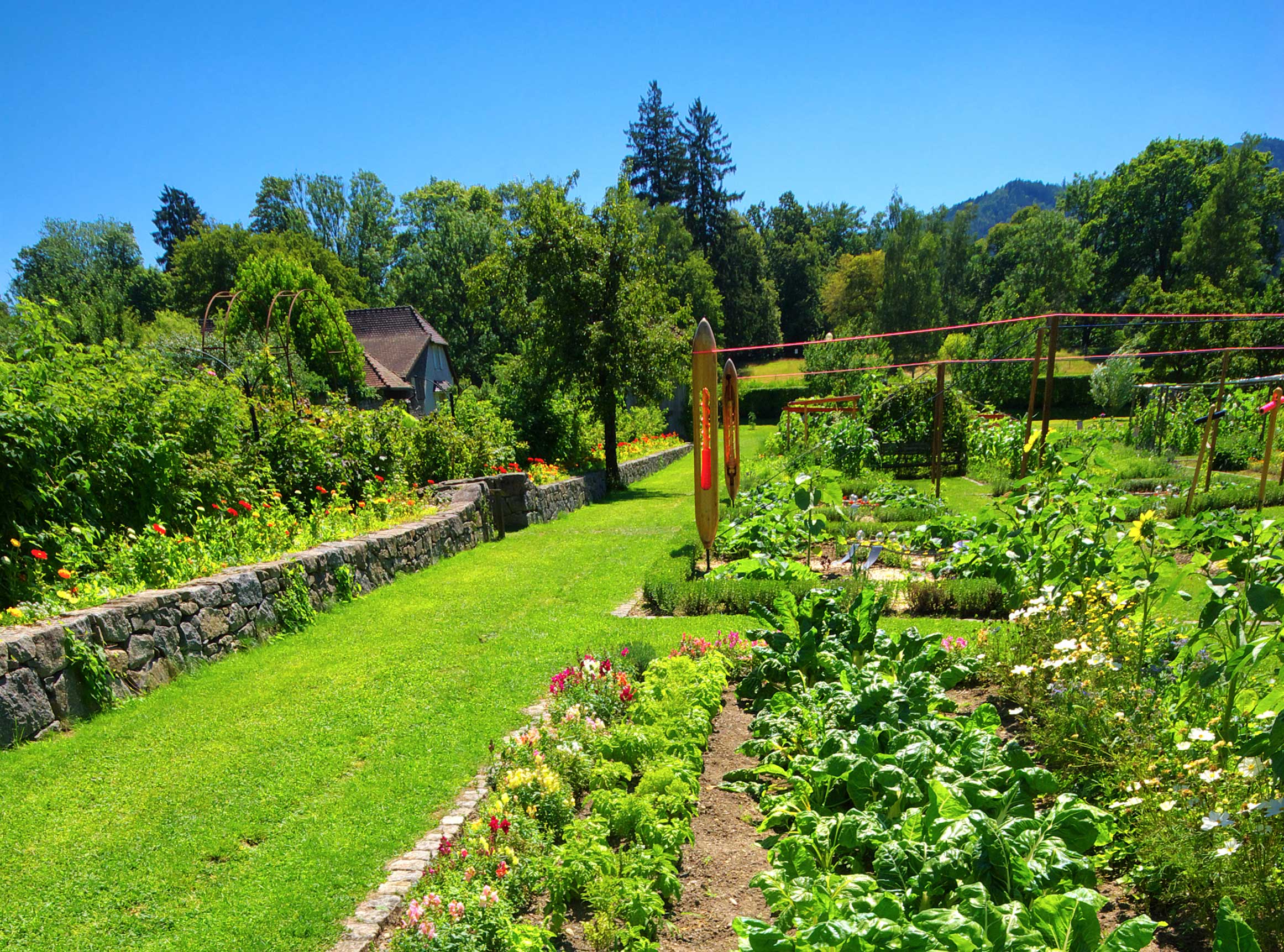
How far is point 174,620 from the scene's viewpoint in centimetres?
501

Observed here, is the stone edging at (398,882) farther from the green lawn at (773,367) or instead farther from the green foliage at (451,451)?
the green lawn at (773,367)

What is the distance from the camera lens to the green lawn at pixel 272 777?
2.71m

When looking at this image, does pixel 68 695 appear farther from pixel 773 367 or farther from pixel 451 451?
pixel 773 367

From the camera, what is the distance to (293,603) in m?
6.14

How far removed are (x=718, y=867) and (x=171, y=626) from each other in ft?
14.1

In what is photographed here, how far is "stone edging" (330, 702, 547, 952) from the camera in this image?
2.47 metres

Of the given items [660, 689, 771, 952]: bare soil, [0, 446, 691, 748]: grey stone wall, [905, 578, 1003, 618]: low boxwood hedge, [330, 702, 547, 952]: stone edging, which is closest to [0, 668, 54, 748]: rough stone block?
[0, 446, 691, 748]: grey stone wall

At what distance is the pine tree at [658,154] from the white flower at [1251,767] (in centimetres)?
4698

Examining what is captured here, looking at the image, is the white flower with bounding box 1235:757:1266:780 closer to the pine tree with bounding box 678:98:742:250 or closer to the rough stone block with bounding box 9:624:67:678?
the rough stone block with bounding box 9:624:67:678

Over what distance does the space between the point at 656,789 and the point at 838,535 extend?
4.46m

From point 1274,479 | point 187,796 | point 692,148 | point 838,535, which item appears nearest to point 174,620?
point 187,796

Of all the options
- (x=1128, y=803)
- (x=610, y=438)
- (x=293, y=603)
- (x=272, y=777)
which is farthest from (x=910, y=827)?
(x=610, y=438)

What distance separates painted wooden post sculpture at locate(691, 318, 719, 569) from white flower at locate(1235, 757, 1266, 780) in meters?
4.76

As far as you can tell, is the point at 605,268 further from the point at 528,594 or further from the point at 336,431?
the point at 528,594
